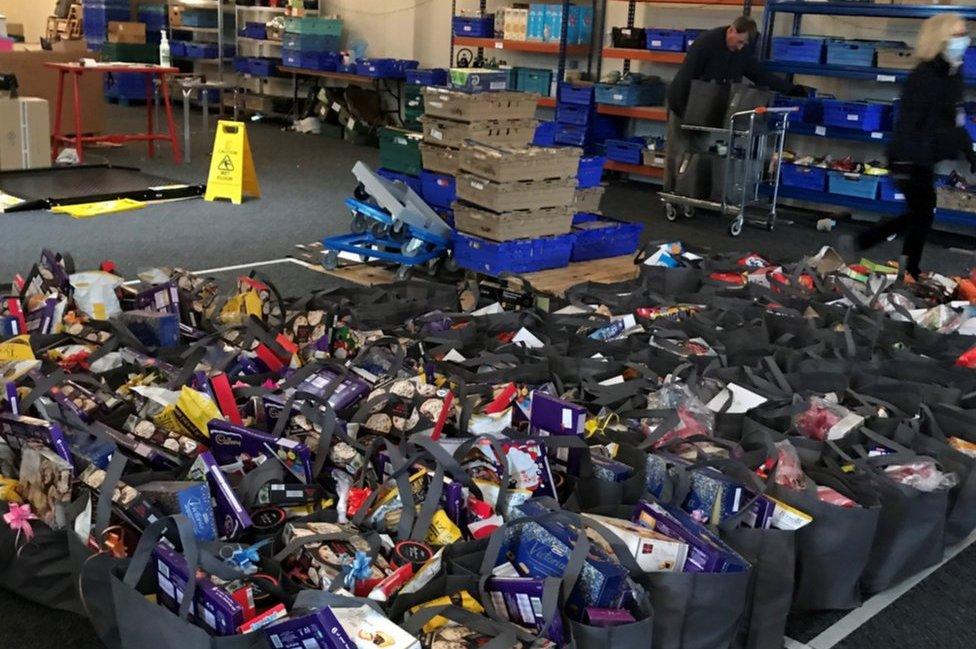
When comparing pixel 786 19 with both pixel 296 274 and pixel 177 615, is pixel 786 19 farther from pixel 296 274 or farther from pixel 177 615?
pixel 177 615

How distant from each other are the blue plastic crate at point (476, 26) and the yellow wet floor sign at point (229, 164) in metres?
3.72

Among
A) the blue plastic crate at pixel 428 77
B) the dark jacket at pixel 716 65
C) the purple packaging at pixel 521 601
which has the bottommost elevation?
the purple packaging at pixel 521 601

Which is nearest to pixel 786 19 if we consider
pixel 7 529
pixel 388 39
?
pixel 388 39

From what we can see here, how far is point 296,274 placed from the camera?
5.66 m

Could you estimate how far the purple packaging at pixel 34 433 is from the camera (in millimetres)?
2434

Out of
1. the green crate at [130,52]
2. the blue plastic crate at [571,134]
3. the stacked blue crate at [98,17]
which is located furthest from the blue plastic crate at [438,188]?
the stacked blue crate at [98,17]

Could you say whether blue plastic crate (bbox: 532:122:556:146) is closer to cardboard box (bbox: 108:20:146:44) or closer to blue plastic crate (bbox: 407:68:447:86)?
blue plastic crate (bbox: 407:68:447:86)

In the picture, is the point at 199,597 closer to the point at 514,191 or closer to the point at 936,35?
the point at 514,191

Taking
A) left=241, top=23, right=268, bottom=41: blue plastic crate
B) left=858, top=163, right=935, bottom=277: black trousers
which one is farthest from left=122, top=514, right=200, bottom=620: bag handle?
left=241, top=23, right=268, bottom=41: blue plastic crate

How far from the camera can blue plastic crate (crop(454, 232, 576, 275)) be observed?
545cm

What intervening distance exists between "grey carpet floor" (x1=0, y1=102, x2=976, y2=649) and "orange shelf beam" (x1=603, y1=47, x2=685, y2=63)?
116 centimetres

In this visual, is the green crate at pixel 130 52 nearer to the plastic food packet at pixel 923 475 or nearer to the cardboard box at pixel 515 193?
the cardboard box at pixel 515 193

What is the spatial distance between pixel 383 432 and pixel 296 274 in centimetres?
308

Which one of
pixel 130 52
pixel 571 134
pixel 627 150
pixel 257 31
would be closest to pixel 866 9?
pixel 627 150
